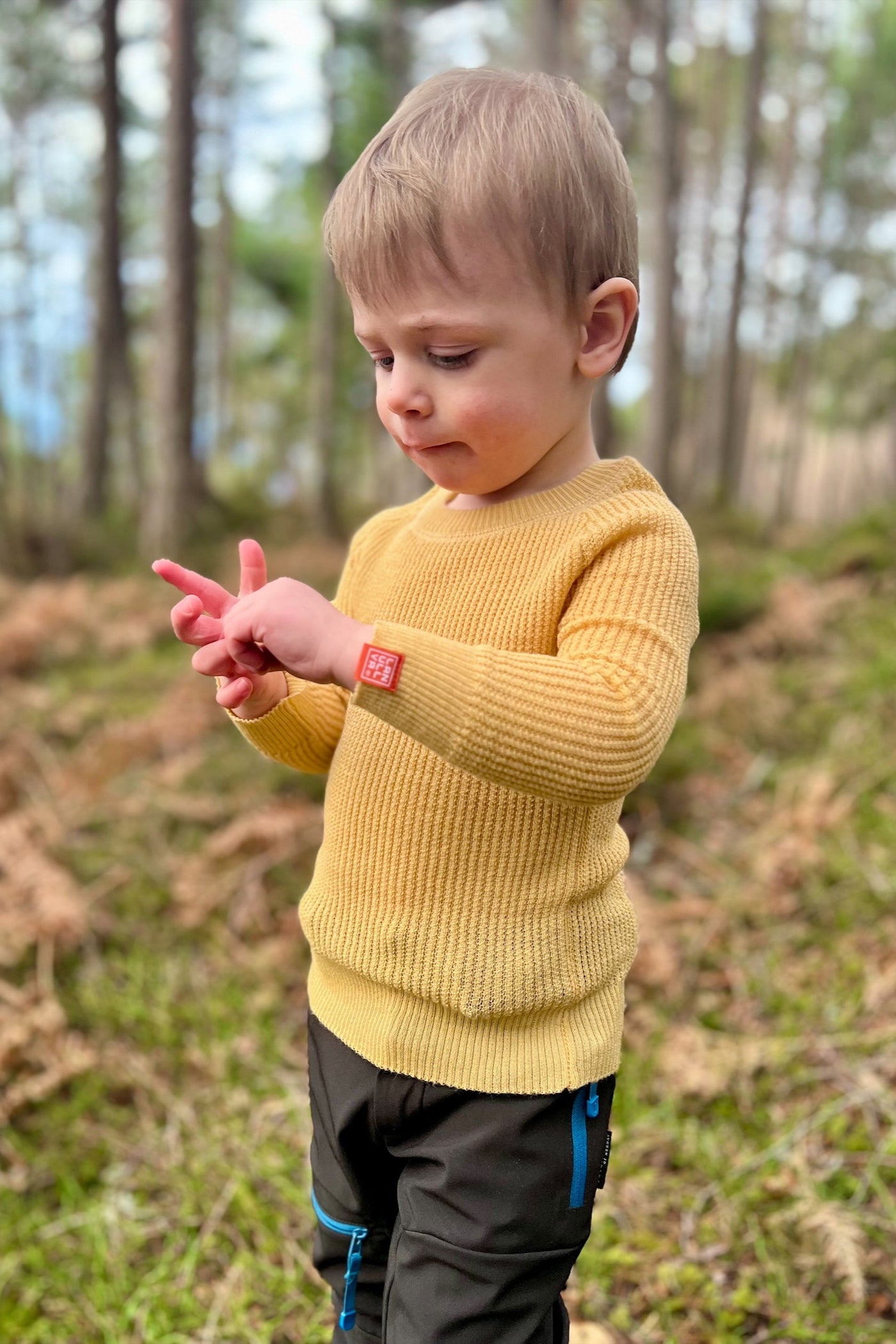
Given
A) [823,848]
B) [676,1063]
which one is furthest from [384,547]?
[823,848]

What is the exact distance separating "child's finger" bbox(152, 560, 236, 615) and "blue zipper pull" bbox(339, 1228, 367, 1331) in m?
0.99

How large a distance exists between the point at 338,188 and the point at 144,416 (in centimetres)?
2270

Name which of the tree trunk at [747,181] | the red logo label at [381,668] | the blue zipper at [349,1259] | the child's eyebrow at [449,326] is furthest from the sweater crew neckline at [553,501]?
the tree trunk at [747,181]

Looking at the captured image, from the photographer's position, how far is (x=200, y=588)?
140 centimetres

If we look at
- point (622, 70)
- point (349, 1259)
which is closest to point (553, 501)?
point (349, 1259)

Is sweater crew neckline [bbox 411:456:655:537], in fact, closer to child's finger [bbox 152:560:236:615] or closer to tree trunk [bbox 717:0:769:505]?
child's finger [bbox 152:560:236:615]

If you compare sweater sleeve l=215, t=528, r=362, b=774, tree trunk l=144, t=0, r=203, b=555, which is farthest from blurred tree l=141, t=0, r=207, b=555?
sweater sleeve l=215, t=528, r=362, b=774

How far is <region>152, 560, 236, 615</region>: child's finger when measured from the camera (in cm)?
135

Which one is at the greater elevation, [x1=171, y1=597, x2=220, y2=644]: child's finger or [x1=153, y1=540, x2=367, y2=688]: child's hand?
[x1=153, y1=540, x2=367, y2=688]: child's hand

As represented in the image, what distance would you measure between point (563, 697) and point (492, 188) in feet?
1.97

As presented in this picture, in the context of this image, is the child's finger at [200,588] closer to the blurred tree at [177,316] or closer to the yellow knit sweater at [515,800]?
the yellow knit sweater at [515,800]

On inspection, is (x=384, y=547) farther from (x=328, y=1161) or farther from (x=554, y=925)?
(x=328, y=1161)

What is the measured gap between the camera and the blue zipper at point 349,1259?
61.8 inches

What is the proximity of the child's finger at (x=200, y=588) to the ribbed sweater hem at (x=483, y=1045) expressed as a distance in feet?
1.86
